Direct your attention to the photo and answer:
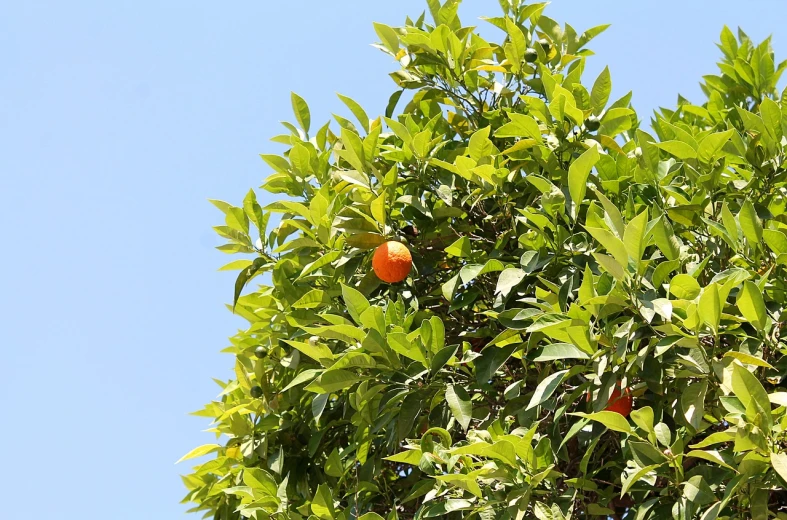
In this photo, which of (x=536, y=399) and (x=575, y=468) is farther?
(x=575, y=468)

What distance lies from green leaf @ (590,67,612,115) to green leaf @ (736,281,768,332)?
1.04 metres

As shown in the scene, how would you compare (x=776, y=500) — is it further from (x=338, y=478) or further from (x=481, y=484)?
(x=338, y=478)

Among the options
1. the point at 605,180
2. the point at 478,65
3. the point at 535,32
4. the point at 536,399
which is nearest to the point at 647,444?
the point at 536,399

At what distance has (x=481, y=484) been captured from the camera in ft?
7.79

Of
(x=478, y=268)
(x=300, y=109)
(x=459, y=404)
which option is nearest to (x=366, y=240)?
(x=478, y=268)

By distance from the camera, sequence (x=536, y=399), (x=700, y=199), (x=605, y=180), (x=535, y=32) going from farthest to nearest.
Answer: (x=535, y=32)
(x=605, y=180)
(x=700, y=199)
(x=536, y=399)

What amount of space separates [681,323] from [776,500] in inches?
36.5

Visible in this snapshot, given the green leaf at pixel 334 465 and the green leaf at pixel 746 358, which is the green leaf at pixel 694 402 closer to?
the green leaf at pixel 746 358

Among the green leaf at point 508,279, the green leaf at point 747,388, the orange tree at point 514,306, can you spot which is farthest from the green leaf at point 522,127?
the green leaf at point 747,388

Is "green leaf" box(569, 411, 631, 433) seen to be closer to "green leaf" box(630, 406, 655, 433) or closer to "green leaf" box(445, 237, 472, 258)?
"green leaf" box(630, 406, 655, 433)

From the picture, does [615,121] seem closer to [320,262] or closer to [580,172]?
[580,172]

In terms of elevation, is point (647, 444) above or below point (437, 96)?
below

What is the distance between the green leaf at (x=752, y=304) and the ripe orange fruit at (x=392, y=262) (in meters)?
1.02

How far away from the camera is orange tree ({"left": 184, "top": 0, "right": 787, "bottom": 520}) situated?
2176 millimetres
